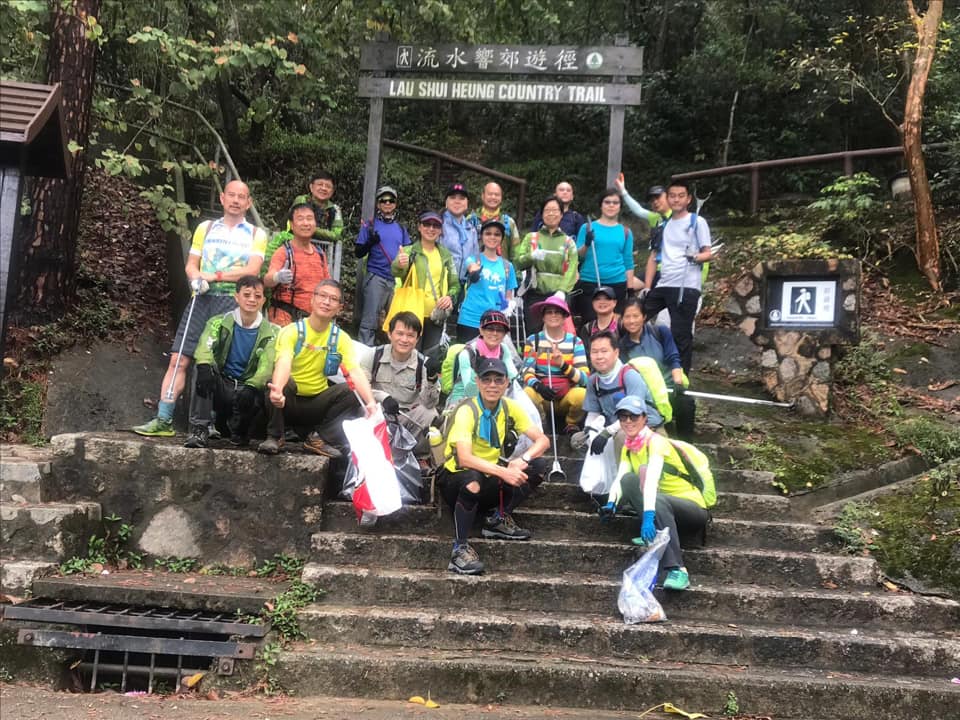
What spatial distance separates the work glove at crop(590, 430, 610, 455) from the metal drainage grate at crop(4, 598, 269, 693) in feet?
7.45

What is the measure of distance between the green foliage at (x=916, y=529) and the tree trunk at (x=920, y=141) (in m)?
4.16

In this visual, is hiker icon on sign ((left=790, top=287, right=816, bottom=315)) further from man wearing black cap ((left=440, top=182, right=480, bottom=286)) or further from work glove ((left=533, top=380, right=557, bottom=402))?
man wearing black cap ((left=440, top=182, right=480, bottom=286))

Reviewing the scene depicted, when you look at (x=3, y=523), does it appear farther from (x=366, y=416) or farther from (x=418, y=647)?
(x=418, y=647)

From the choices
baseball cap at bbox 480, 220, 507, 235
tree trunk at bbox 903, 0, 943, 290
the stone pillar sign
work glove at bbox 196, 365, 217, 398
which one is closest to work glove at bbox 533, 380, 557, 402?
baseball cap at bbox 480, 220, 507, 235

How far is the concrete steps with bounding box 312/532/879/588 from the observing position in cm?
435

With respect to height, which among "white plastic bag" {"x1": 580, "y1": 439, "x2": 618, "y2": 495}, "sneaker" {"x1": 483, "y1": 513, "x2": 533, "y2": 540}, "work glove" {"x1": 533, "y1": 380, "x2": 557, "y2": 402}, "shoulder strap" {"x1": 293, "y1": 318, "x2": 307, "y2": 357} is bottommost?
"sneaker" {"x1": 483, "y1": 513, "x2": 533, "y2": 540}

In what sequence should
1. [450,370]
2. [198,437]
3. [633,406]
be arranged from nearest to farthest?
1. [633,406]
2. [198,437]
3. [450,370]

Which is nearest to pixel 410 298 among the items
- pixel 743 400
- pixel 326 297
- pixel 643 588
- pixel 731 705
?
pixel 326 297

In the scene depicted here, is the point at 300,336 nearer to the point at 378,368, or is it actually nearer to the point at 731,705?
the point at 378,368

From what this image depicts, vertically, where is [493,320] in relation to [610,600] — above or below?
above

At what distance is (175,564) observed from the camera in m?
4.47

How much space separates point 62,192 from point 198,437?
11.0 ft

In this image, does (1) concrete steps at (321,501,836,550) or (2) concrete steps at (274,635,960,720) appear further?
(1) concrete steps at (321,501,836,550)

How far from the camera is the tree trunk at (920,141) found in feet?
25.3
